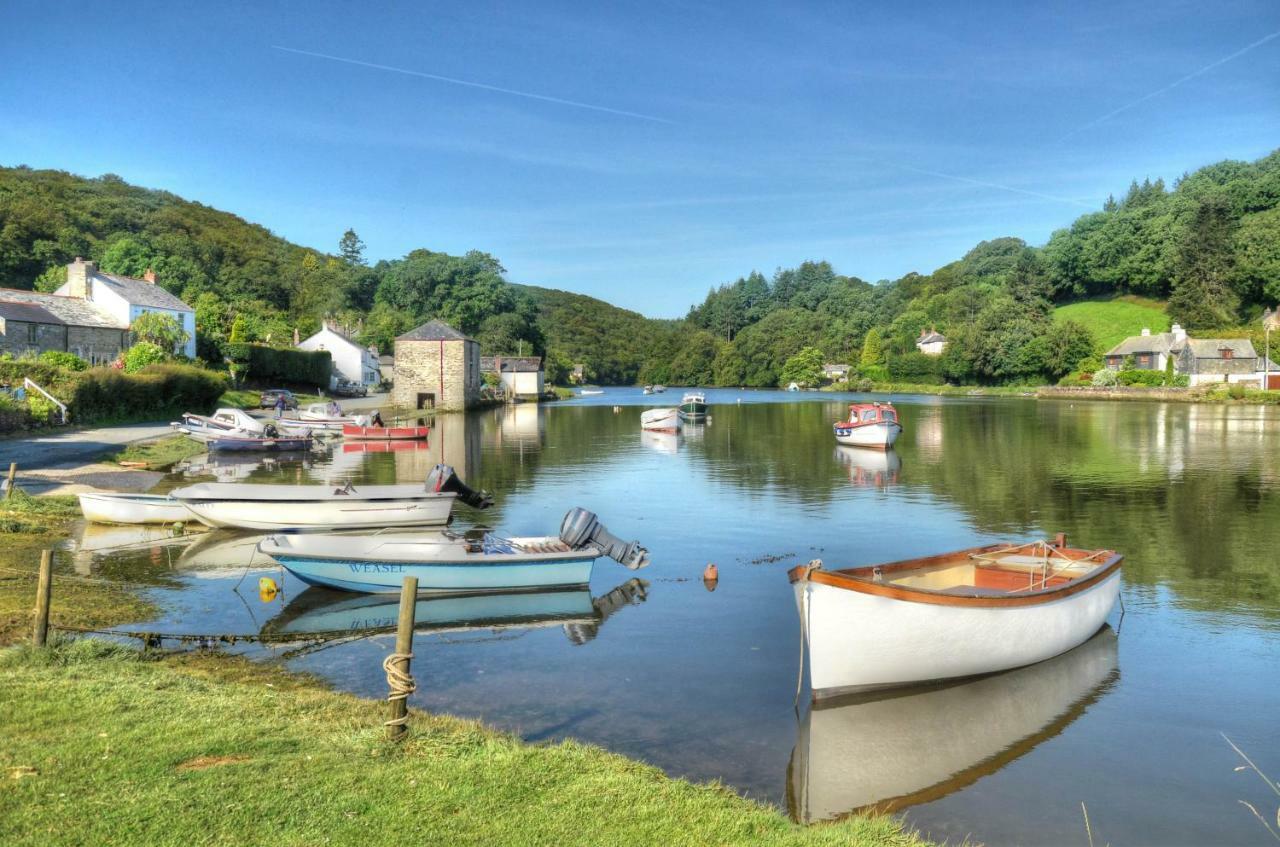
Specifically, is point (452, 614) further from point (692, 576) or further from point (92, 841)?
point (92, 841)

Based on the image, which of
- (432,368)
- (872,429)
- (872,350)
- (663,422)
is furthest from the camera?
(872,350)

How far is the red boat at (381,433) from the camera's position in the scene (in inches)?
1759

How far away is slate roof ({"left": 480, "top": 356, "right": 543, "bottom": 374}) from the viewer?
332ft

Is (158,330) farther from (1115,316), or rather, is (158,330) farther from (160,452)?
(1115,316)

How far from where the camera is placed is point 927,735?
10.2 metres

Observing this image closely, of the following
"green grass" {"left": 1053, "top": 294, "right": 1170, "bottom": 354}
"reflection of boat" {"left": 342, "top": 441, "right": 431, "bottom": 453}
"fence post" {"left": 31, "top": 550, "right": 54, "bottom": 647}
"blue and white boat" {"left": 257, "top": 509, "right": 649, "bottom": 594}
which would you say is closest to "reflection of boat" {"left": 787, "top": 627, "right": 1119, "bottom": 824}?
"blue and white boat" {"left": 257, "top": 509, "right": 649, "bottom": 594}

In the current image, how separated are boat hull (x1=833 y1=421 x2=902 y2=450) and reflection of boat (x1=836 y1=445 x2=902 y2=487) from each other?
494mm

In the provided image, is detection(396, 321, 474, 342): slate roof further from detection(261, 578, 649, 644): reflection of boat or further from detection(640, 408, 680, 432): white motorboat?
detection(261, 578, 649, 644): reflection of boat

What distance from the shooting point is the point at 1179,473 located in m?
33.2

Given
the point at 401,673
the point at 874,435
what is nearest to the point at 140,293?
the point at 874,435

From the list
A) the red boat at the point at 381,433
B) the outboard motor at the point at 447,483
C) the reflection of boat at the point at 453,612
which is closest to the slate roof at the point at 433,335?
the red boat at the point at 381,433

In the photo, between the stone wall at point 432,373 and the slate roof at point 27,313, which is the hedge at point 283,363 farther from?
the slate roof at point 27,313

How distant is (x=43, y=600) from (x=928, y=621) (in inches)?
403

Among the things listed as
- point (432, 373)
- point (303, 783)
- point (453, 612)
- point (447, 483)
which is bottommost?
point (453, 612)
